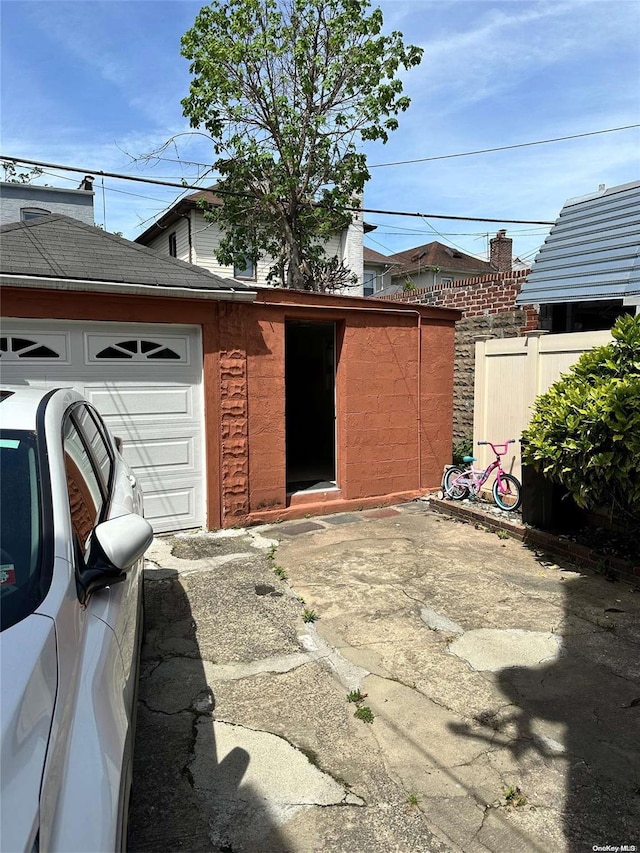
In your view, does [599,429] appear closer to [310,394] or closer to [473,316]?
[473,316]

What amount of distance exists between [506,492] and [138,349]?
4908mm

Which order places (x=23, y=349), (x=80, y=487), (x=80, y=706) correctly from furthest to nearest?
(x=23, y=349), (x=80, y=487), (x=80, y=706)

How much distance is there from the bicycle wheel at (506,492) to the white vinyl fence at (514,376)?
8.1 inches

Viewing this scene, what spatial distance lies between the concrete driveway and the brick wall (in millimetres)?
4101

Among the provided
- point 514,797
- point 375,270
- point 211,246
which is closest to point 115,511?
point 514,797

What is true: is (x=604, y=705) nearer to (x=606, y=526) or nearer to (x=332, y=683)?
(x=332, y=683)

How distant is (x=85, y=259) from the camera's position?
640 centimetres

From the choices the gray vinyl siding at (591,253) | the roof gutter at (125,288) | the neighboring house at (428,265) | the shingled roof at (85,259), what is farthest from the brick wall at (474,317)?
the neighboring house at (428,265)

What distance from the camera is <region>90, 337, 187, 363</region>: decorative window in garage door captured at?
6.43m

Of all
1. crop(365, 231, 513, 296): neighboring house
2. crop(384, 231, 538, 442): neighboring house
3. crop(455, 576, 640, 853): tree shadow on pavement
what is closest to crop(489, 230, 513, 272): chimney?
crop(365, 231, 513, 296): neighboring house

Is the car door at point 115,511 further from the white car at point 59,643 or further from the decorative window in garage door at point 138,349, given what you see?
the decorative window in garage door at point 138,349

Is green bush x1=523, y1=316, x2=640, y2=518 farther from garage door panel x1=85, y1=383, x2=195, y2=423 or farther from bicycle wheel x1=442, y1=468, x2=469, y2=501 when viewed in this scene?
garage door panel x1=85, y1=383, x2=195, y2=423

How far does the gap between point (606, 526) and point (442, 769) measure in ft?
13.9

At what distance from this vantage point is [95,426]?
11.4 feet
